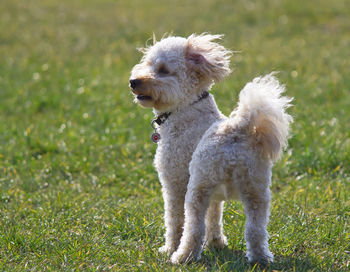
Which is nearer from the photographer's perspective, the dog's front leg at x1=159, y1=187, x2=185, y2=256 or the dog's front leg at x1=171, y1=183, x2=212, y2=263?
the dog's front leg at x1=171, y1=183, x2=212, y2=263

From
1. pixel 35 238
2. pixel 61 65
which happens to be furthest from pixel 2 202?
pixel 61 65

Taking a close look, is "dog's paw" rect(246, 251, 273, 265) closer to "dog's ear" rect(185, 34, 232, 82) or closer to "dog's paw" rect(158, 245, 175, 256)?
"dog's paw" rect(158, 245, 175, 256)

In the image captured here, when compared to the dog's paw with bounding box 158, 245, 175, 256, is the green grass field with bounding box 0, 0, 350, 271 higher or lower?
higher

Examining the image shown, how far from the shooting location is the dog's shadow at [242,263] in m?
4.05

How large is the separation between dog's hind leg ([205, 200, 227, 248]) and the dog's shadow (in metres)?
0.16

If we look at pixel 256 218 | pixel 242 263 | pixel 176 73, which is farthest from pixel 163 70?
pixel 242 263

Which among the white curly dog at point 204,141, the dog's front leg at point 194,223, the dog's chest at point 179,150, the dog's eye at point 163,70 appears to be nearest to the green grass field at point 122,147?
the dog's front leg at point 194,223

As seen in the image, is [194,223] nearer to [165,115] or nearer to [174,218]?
[174,218]

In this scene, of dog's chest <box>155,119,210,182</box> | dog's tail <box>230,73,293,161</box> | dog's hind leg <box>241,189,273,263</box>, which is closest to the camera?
dog's tail <box>230,73,293,161</box>

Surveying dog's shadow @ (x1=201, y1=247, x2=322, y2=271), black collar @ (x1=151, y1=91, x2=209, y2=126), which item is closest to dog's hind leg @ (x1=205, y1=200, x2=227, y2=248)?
dog's shadow @ (x1=201, y1=247, x2=322, y2=271)

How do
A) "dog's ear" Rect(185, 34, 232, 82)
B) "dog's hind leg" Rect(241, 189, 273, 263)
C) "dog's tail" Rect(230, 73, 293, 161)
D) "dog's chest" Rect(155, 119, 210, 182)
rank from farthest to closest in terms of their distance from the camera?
"dog's ear" Rect(185, 34, 232, 82), "dog's chest" Rect(155, 119, 210, 182), "dog's hind leg" Rect(241, 189, 273, 263), "dog's tail" Rect(230, 73, 293, 161)

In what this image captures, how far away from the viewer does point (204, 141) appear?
414 cm

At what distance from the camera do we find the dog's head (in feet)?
15.0

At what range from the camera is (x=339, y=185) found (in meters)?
6.08
